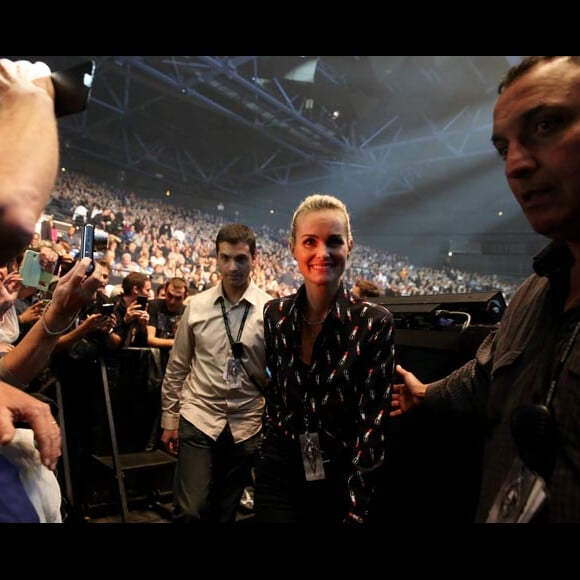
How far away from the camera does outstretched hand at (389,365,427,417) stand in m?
1.72

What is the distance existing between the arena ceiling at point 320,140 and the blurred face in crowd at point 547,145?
45.8ft

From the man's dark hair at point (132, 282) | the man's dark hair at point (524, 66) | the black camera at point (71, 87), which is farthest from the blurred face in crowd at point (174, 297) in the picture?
the man's dark hair at point (524, 66)

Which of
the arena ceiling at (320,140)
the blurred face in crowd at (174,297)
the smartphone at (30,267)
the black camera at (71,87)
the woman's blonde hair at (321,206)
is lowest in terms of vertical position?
the black camera at (71,87)

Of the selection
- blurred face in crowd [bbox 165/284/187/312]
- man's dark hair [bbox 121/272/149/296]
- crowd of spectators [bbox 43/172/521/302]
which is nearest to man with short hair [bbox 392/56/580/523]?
man's dark hair [bbox 121/272/149/296]

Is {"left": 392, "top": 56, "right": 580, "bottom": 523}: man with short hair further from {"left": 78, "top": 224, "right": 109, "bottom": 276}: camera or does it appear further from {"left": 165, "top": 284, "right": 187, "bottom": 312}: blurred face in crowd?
{"left": 165, "top": 284, "right": 187, "bottom": 312}: blurred face in crowd

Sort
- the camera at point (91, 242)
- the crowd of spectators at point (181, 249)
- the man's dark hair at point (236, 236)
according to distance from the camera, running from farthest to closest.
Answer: the crowd of spectators at point (181, 249) < the man's dark hair at point (236, 236) < the camera at point (91, 242)

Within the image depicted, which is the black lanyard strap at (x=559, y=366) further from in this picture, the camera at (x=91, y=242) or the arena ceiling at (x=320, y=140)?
the arena ceiling at (x=320, y=140)

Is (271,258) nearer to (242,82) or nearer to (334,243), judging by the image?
(242,82)

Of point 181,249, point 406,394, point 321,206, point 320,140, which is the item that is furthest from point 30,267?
point 320,140

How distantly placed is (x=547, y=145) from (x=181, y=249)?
15.7m

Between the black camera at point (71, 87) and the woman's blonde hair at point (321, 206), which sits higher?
the woman's blonde hair at point (321, 206)

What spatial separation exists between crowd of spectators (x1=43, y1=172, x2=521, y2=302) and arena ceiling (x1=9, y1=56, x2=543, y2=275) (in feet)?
4.55

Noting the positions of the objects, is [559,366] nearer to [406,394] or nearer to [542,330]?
[542,330]

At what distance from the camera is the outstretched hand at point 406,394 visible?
172 centimetres
